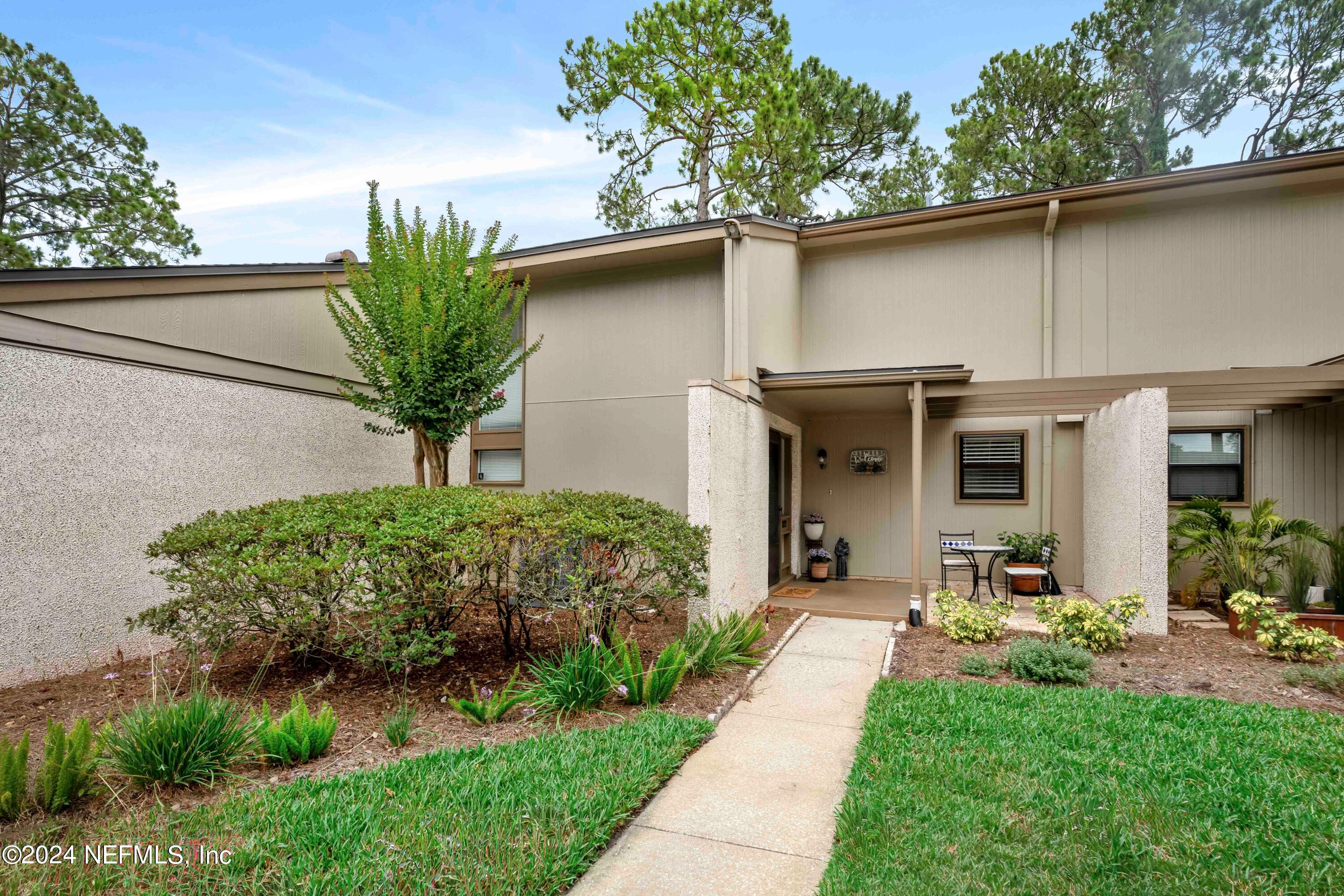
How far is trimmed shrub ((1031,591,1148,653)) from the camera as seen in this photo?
228 inches

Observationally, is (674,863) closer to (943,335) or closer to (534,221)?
(943,335)

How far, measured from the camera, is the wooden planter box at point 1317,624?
5.88m

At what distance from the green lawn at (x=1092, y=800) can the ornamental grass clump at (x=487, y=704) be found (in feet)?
7.06

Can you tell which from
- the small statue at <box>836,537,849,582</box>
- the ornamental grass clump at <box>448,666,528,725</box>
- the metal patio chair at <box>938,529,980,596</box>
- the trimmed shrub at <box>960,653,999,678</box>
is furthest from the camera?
the small statue at <box>836,537,849,582</box>

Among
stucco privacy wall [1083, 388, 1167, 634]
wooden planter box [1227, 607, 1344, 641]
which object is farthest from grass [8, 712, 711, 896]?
wooden planter box [1227, 607, 1344, 641]

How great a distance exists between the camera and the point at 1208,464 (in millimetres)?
8023

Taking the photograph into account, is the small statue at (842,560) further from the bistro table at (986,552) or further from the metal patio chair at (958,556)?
the bistro table at (986,552)

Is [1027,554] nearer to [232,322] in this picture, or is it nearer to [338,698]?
[338,698]

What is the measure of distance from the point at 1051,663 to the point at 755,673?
229 centimetres

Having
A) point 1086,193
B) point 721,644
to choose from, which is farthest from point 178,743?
point 1086,193

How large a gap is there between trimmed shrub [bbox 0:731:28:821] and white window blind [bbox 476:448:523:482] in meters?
6.21

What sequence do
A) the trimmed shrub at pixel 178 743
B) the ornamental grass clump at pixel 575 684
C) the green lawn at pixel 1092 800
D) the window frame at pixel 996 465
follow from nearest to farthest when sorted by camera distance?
the green lawn at pixel 1092 800 < the trimmed shrub at pixel 178 743 < the ornamental grass clump at pixel 575 684 < the window frame at pixel 996 465

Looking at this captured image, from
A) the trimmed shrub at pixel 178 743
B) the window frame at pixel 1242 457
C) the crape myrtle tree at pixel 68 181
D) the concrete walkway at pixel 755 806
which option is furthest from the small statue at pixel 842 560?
the crape myrtle tree at pixel 68 181

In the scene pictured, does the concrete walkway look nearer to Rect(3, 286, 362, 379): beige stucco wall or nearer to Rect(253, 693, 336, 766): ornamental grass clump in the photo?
Rect(253, 693, 336, 766): ornamental grass clump
